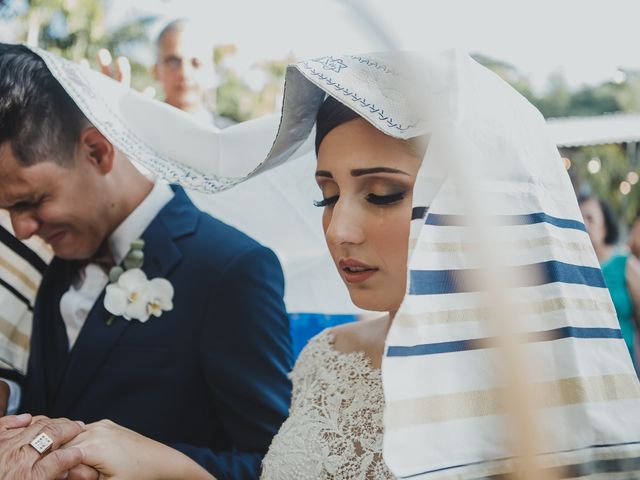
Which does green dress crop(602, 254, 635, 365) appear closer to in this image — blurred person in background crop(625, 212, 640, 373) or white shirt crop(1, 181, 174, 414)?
blurred person in background crop(625, 212, 640, 373)

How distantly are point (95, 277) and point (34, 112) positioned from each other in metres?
0.53

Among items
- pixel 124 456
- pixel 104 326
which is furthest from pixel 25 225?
pixel 124 456

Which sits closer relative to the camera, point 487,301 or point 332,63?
point 487,301

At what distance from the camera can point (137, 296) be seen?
2061mm

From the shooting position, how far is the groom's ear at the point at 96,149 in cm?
218

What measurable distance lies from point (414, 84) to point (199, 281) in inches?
52.3

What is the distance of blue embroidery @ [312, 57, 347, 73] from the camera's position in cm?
154

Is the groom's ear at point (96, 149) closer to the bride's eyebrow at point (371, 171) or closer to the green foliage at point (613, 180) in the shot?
the bride's eyebrow at point (371, 171)

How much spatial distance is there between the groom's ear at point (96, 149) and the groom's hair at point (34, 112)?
0.9 inches

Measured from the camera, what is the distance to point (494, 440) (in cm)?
111

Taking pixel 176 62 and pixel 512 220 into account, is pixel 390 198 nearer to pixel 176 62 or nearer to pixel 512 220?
pixel 512 220

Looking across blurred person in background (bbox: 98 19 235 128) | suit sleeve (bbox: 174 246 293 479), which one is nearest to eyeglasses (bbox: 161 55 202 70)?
blurred person in background (bbox: 98 19 235 128)

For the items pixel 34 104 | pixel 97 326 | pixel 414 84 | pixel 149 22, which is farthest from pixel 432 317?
pixel 149 22

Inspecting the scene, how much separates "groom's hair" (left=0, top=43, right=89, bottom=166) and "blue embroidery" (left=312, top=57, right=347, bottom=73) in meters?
0.93
